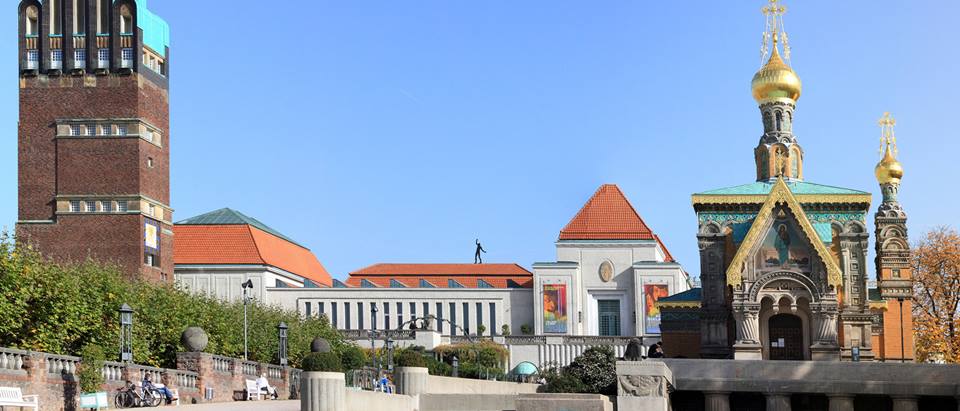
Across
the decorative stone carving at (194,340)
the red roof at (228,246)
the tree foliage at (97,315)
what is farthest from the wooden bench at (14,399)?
the red roof at (228,246)

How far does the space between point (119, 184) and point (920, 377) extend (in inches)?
2317

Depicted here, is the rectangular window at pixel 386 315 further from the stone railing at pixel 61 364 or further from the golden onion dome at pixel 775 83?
the stone railing at pixel 61 364

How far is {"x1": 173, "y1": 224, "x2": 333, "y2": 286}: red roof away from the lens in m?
115

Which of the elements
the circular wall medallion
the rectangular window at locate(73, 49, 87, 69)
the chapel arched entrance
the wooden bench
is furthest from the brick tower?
the wooden bench

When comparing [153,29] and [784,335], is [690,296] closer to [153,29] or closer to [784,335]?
[784,335]

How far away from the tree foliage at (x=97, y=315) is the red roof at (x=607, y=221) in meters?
50.6

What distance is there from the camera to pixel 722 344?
231 feet

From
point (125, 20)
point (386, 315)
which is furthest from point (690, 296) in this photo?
point (386, 315)

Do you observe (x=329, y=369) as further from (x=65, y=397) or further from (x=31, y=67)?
(x=31, y=67)

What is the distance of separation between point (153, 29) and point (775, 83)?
35.5 meters

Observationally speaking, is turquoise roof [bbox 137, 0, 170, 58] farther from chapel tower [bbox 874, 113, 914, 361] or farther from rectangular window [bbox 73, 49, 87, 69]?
chapel tower [bbox 874, 113, 914, 361]

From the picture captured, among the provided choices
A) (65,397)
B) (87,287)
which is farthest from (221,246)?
(65,397)

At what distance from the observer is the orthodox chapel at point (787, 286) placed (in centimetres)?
6894

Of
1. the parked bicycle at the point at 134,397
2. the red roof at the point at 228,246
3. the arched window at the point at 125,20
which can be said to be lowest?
the parked bicycle at the point at 134,397
